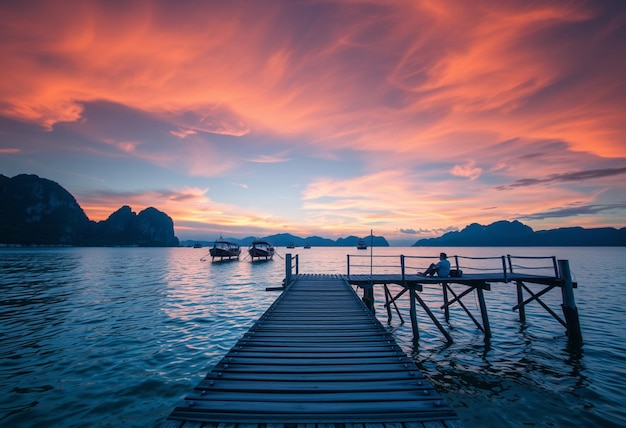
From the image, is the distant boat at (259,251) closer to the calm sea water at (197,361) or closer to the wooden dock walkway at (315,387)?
the calm sea water at (197,361)

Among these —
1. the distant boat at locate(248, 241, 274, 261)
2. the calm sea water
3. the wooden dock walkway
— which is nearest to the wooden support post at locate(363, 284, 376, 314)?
the calm sea water

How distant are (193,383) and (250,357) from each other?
531 cm

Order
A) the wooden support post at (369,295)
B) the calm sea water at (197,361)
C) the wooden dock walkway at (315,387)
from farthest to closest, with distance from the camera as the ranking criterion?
the wooden support post at (369,295) → the calm sea water at (197,361) → the wooden dock walkway at (315,387)

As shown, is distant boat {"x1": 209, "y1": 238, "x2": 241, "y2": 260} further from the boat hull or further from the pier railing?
the pier railing

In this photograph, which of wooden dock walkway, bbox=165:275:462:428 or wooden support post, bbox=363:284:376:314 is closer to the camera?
wooden dock walkway, bbox=165:275:462:428

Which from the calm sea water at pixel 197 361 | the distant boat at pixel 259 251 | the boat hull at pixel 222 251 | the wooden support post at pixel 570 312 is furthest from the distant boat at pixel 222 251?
the wooden support post at pixel 570 312

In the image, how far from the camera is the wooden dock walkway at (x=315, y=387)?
394 cm

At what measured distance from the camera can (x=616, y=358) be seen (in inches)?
480

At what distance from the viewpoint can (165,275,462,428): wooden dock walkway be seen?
3936mm

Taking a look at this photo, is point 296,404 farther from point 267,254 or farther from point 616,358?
point 267,254

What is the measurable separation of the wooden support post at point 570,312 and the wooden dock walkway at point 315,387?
13.7 m

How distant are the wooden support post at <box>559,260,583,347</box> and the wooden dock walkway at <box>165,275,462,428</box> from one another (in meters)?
13.7

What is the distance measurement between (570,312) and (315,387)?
17251mm

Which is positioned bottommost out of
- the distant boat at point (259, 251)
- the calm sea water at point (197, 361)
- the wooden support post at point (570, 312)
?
the calm sea water at point (197, 361)
